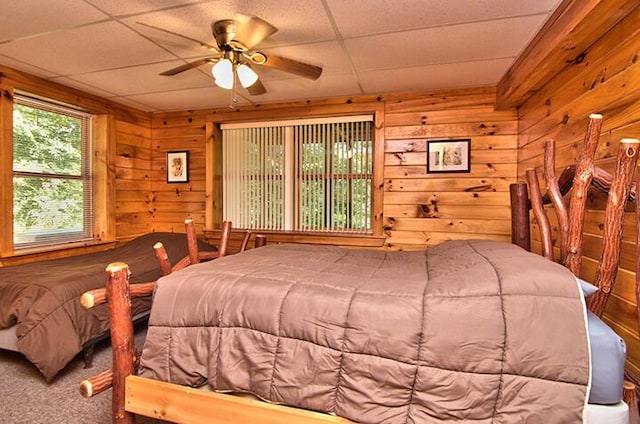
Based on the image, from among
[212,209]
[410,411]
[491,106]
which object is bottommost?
[410,411]

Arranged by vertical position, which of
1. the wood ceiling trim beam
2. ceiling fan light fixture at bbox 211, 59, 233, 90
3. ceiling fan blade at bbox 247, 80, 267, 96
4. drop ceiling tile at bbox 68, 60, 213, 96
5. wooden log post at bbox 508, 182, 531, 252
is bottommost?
wooden log post at bbox 508, 182, 531, 252

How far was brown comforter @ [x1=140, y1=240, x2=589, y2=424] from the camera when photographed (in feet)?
3.62

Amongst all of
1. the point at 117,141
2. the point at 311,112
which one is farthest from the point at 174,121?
the point at 311,112

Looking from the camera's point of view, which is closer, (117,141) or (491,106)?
(491,106)

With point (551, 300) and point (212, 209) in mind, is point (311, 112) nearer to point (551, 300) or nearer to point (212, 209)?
point (212, 209)

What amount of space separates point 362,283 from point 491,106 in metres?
2.57

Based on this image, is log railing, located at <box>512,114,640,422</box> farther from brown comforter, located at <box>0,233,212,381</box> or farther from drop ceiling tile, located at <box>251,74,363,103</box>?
brown comforter, located at <box>0,233,212,381</box>

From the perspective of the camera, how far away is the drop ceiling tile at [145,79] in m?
2.79

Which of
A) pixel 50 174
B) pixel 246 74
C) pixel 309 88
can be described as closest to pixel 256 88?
pixel 246 74

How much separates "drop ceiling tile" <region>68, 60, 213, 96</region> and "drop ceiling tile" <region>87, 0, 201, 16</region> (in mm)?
729

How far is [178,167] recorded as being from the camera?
13.8 feet

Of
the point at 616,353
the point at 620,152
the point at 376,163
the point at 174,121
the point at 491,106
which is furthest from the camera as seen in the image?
the point at 174,121

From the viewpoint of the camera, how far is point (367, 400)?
47.0 inches

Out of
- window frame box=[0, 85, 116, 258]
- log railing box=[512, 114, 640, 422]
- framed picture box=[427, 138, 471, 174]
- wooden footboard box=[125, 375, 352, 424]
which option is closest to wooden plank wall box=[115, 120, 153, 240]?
window frame box=[0, 85, 116, 258]
